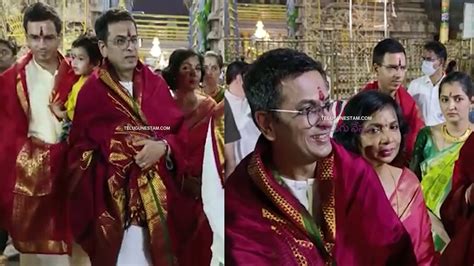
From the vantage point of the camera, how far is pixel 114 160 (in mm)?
1146

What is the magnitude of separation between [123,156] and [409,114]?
1.93 feet

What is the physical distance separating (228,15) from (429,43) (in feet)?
1.43

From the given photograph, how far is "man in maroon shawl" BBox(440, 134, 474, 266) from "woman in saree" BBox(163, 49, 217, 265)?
1.60 feet

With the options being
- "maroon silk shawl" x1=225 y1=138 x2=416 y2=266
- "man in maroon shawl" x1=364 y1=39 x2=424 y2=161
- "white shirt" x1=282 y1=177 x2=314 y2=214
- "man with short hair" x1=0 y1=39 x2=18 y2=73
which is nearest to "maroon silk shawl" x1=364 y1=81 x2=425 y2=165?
"man in maroon shawl" x1=364 y1=39 x2=424 y2=161

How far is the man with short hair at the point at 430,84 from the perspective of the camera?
1226 mm

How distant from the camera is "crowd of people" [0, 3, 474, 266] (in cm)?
107

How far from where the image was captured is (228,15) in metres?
1.18

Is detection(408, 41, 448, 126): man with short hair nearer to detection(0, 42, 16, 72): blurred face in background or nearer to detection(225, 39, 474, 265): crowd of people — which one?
detection(225, 39, 474, 265): crowd of people

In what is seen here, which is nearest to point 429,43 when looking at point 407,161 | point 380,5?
point 380,5

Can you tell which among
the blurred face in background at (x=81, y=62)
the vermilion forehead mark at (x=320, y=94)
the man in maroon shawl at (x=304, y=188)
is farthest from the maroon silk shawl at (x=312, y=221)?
the blurred face in background at (x=81, y=62)

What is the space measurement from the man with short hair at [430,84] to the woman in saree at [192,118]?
43 centimetres

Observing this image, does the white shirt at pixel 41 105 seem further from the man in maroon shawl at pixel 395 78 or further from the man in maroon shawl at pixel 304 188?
the man in maroon shawl at pixel 395 78

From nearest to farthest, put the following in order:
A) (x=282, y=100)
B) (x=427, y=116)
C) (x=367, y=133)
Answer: (x=282, y=100) → (x=367, y=133) → (x=427, y=116)

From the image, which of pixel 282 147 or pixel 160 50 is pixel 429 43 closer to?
pixel 282 147
